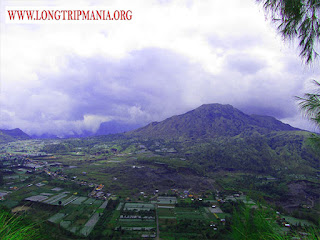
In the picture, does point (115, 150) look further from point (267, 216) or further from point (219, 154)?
point (267, 216)

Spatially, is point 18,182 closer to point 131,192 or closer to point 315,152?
point 131,192

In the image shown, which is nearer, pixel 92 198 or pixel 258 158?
A: pixel 92 198

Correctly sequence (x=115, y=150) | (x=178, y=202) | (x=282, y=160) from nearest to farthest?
Result: (x=178, y=202), (x=282, y=160), (x=115, y=150)

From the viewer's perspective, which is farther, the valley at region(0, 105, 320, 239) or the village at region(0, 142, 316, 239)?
the village at region(0, 142, 316, 239)

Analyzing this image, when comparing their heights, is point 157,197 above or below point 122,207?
below

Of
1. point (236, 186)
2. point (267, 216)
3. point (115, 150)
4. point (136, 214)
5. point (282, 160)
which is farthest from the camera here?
point (115, 150)

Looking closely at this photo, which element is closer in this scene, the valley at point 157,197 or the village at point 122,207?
the valley at point 157,197

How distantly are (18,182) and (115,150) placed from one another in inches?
2910

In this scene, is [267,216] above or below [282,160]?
above

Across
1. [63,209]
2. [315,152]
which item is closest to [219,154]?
[63,209]

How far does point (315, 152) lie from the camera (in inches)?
193

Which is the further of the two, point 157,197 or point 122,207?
point 157,197

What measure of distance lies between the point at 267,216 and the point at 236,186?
62.2m

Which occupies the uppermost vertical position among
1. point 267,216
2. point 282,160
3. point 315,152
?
point 315,152
